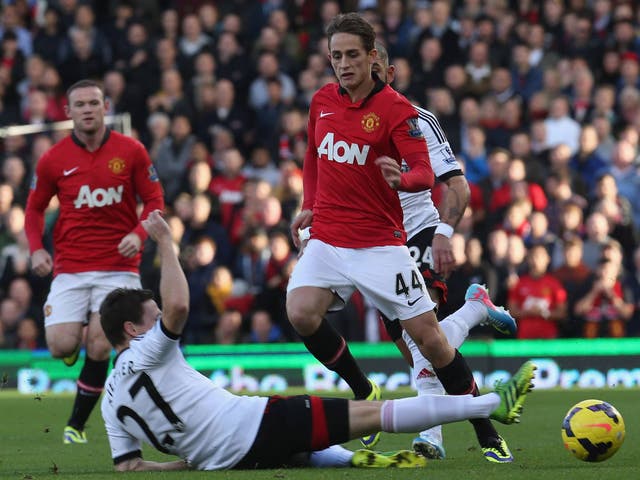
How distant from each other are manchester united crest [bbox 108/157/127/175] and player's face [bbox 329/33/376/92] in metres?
3.07

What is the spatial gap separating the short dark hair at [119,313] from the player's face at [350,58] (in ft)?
5.95

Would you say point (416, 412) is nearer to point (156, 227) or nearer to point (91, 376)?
point (156, 227)

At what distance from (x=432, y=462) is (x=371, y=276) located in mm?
1173

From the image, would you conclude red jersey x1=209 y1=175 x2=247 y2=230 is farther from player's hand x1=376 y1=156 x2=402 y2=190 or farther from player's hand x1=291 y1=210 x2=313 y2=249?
player's hand x1=376 y1=156 x2=402 y2=190

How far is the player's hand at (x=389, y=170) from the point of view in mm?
7500

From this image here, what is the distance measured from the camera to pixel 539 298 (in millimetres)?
15719

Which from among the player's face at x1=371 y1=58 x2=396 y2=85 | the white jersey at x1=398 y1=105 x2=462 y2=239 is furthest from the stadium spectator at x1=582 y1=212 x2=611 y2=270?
the player's face at x1=371 y1=58 x2=396 y2=85

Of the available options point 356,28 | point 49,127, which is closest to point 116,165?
point 356,28

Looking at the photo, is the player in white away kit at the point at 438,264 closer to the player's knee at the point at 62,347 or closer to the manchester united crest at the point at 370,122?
the manchester united crest at the point at 370,122

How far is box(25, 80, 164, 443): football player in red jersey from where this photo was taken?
1077 cm

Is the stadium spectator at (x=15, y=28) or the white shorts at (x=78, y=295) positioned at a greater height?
the stadium spectator at (x=15, y=28)

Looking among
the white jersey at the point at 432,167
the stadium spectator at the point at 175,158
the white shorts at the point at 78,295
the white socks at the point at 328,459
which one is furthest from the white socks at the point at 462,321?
the stadium spectator at the point at 175,158

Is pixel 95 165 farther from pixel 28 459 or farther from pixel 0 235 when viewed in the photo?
pixel 0 235

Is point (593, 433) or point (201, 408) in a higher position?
point (201, 408)
